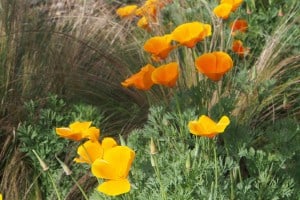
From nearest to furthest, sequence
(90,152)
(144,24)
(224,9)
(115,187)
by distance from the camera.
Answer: (115,187)
(90,152)
(224,9)
(144,24)

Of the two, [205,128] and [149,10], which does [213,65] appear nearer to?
[205,128]

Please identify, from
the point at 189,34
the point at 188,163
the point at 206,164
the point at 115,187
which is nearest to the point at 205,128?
the point at 188,163

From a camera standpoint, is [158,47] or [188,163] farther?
[158,47]

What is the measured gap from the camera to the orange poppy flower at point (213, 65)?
2.17 meters

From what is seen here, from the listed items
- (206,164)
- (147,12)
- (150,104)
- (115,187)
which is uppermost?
(147,12)

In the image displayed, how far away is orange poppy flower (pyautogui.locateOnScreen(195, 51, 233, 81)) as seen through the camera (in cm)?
217

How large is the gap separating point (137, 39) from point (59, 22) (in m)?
0.49

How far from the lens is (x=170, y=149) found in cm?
231

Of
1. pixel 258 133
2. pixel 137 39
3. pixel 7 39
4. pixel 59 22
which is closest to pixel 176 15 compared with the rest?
pixel 137 39

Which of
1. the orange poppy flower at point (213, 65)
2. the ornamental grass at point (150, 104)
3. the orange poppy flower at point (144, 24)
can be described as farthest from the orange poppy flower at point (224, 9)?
the orange poppy flower at point (144, 24)

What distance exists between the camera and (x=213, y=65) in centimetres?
218

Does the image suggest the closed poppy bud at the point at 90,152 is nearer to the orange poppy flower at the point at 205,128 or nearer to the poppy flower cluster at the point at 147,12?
the orange poppy flower at the point at 205,128

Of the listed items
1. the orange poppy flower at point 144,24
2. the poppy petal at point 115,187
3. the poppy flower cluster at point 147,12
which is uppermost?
the poppy flower cluster at point 147,12

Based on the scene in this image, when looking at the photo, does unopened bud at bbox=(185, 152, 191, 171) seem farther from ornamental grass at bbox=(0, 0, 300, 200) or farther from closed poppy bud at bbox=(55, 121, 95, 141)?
closed poppy bud at bbox=(55, 121, 95, 141)
